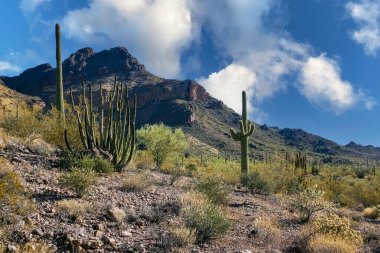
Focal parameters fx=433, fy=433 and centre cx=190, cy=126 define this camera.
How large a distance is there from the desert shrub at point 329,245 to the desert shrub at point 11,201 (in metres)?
6.41

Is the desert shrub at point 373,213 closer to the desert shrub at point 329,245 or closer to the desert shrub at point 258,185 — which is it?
the desert shrub at point 258,185

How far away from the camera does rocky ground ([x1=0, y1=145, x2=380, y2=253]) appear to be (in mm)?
8742

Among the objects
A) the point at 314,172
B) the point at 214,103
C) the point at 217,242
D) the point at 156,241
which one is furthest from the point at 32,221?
the point at 214,103

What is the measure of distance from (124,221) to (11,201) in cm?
264

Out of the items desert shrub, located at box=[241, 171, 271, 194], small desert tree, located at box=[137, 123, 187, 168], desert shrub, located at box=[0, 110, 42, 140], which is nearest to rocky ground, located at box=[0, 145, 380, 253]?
desert shrub, located at box=[0, 110, 42, 140]

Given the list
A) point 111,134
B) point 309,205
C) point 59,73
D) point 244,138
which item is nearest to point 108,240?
point 309,205

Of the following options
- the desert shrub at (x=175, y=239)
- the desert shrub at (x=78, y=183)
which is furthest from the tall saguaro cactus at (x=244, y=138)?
the desert shrub at (x=175, y=239)

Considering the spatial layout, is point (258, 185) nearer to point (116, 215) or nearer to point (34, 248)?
point (116, 215)

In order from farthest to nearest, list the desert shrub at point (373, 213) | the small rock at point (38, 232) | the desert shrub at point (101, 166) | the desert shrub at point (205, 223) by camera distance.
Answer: the desert shrub at point (373, 213) → the desert shrub at point (101, 166) → the desert shrub at point (205, 223) → the small rock at point (38, 232)

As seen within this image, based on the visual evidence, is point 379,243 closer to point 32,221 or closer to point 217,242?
point 217,242

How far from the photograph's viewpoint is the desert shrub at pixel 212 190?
1388 cm

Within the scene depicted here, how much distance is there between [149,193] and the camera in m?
13.6

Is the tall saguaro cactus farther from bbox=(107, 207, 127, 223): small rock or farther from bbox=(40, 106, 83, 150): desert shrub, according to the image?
bbox=(107, 207, 127, 223): small rock

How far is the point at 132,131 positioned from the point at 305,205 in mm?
7672
